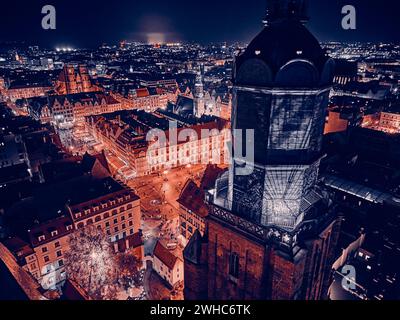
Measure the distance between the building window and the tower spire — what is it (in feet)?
46.0

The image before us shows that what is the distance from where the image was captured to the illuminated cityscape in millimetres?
15477

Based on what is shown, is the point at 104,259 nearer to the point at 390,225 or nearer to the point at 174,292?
the point at 174,292

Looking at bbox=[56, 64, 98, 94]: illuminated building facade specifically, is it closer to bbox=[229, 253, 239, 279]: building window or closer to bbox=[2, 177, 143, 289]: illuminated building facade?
bbox=[2, 177, 143, 289]: illuminated building facade

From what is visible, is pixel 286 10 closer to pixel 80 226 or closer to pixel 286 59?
pixel 286 59

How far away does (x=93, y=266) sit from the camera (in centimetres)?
4259

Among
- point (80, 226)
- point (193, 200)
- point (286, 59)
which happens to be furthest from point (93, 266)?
point (286, 59)

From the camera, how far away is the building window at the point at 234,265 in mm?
19000

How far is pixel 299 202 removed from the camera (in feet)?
54.2

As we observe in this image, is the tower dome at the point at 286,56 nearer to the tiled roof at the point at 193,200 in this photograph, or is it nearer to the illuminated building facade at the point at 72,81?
the tiled roof at the point at 193,200

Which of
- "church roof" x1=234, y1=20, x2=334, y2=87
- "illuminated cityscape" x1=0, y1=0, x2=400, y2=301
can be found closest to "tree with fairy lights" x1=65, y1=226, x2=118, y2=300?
"illuminated cityscape" x1=0, y1=0, x2=400, y2=301

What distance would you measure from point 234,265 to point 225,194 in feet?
15.3

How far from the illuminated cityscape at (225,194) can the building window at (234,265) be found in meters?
0.11


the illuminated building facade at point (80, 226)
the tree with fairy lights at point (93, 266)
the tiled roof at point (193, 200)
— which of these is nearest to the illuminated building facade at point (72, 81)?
the illuminated building facade at point (80, 226)
